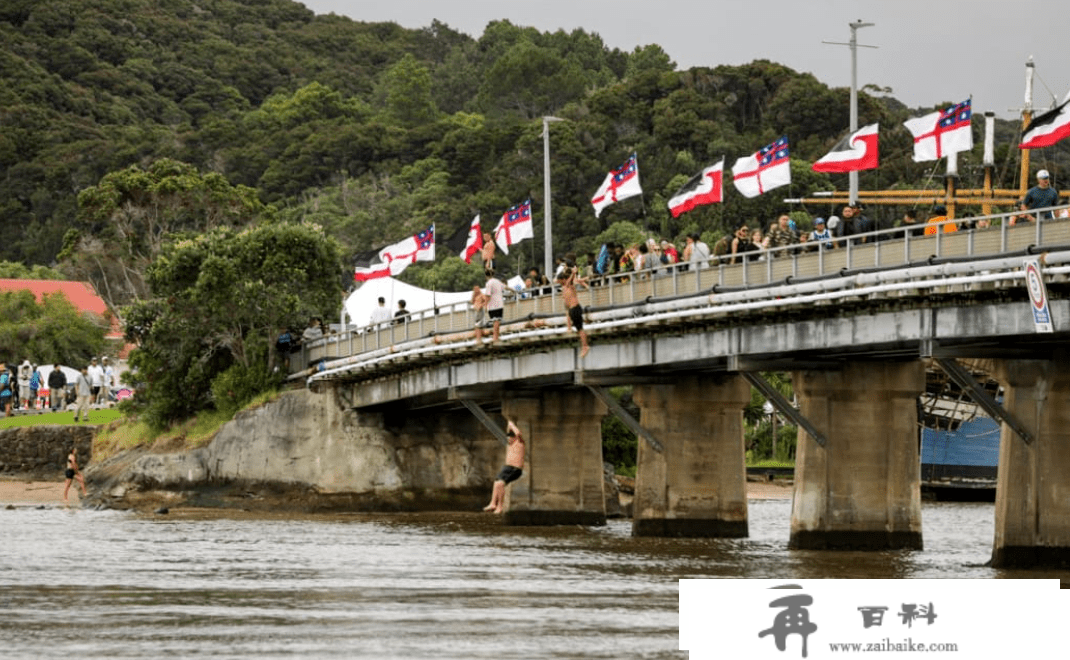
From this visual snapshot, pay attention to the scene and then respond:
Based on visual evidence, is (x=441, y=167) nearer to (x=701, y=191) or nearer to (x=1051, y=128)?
(x=701, y=191)

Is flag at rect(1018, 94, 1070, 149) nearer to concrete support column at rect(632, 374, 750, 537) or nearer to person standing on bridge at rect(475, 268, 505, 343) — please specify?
concrete support column at rect(632, 374, 750, 537)

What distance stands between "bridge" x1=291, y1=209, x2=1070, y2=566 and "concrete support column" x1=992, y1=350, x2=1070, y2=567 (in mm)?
38

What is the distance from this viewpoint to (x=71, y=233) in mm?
125562

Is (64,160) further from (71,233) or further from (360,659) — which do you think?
(360,659)

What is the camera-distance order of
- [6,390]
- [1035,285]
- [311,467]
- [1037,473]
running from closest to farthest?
[1035,285] → [1037,473] → [311,467] → [6,390]

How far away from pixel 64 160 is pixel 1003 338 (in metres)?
155

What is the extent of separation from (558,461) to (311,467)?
1062 centimetres

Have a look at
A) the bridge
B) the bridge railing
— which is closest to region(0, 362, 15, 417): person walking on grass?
the bridge railing

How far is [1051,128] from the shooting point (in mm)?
42281

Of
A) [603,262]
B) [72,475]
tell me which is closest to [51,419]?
[72,475]

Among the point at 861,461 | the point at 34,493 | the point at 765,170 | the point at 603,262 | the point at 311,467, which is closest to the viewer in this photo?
the point at 861,461

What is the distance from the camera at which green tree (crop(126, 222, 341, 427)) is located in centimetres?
7344

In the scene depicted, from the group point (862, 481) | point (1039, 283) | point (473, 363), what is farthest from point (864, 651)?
point (473, 363)

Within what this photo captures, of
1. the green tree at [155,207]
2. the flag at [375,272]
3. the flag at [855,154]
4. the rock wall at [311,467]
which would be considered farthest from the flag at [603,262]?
the green tree at [155,207]
